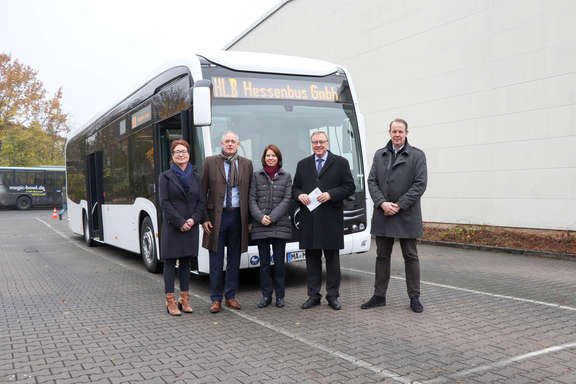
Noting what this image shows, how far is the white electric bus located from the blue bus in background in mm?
30746

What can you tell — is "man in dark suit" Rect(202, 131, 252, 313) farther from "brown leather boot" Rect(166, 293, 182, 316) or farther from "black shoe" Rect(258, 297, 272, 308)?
"brown leather boot" Rect(166, 293, 182, 316)

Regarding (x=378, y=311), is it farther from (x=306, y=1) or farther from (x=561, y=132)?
(x=306, y=1)

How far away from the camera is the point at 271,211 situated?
597cm

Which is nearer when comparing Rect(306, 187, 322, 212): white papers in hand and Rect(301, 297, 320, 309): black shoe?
Rect(306, 187, 322, 212): white papers in hand

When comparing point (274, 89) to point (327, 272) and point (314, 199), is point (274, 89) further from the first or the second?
point (327, 272)

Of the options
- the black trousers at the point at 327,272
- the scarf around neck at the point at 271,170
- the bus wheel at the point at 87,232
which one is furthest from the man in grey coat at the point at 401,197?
the bus wheel at the point at 87,232

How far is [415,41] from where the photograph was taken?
14.9m

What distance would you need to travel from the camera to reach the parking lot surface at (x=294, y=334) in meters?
3.91

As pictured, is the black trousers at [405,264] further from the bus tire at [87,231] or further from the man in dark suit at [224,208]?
the bus tire at [87,231]

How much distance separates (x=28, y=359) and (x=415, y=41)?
13.3 meters

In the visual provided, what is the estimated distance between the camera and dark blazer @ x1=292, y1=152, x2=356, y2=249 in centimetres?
588

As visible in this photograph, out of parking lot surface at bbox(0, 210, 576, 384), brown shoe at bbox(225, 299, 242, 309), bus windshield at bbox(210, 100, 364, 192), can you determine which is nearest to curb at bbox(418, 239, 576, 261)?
parking lot surface at bbox(0, 210, 576, 384)

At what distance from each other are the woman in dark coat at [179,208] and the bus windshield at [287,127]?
888 mm

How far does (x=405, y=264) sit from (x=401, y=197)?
79 centimetres
